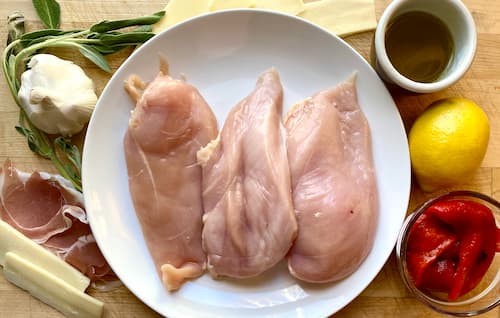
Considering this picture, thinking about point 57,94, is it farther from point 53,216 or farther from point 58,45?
point 53,216

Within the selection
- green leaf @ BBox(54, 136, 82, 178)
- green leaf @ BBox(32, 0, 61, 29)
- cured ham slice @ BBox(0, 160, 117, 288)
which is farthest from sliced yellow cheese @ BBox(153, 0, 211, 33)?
cured ham slice @ BBox(0, 160, 117, 288)

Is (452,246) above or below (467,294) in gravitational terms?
above

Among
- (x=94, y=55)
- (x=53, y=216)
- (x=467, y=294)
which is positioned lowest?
(x=467, y=294)

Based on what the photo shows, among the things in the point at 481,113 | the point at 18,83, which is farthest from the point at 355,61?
the point at 18,83

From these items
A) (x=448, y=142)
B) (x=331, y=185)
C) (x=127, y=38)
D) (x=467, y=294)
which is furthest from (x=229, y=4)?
(x=467, y=294)

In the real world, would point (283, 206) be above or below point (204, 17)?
below

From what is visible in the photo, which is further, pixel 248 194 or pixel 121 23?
pixel 121 23

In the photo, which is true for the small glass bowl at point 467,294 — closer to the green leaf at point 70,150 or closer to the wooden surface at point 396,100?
the wooden surface at point 396,100

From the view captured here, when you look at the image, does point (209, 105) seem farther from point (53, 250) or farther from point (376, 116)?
point (53, 250)
